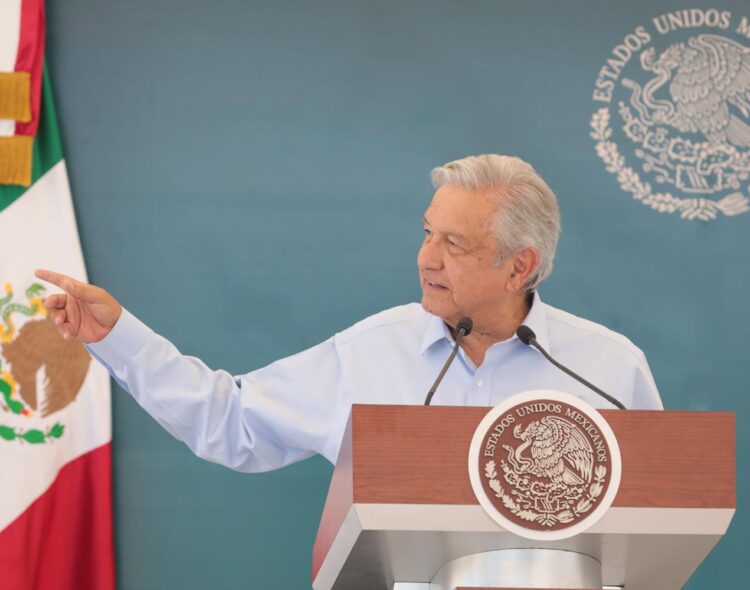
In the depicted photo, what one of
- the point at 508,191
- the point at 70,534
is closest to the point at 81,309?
the point at 508,191

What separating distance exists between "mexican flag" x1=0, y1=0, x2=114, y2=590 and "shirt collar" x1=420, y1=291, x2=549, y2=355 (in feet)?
4.29

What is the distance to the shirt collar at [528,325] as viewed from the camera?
8.46 ft

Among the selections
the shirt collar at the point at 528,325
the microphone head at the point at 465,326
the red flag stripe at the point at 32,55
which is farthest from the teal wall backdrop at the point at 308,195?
the microphone head at the point at 465,326

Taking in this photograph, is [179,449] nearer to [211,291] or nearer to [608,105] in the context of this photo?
[211,291]

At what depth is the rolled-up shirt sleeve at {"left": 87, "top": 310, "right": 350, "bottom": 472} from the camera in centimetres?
245

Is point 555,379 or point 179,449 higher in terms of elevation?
point 555,379

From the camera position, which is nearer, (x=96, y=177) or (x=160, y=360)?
(x=160, y=360)

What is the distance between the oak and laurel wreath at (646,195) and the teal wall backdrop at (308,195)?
0.02 metres

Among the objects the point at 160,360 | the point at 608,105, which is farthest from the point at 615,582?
the point at 608,105

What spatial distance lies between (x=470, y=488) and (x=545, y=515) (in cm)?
11

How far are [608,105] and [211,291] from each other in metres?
1.40

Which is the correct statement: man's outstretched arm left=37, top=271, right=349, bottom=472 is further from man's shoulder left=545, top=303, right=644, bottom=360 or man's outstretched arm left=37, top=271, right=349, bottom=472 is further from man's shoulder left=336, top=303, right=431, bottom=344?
man's shoulder left=545, top=303, right=644, bottom=360

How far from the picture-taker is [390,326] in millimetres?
2699

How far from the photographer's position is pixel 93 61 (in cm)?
364
